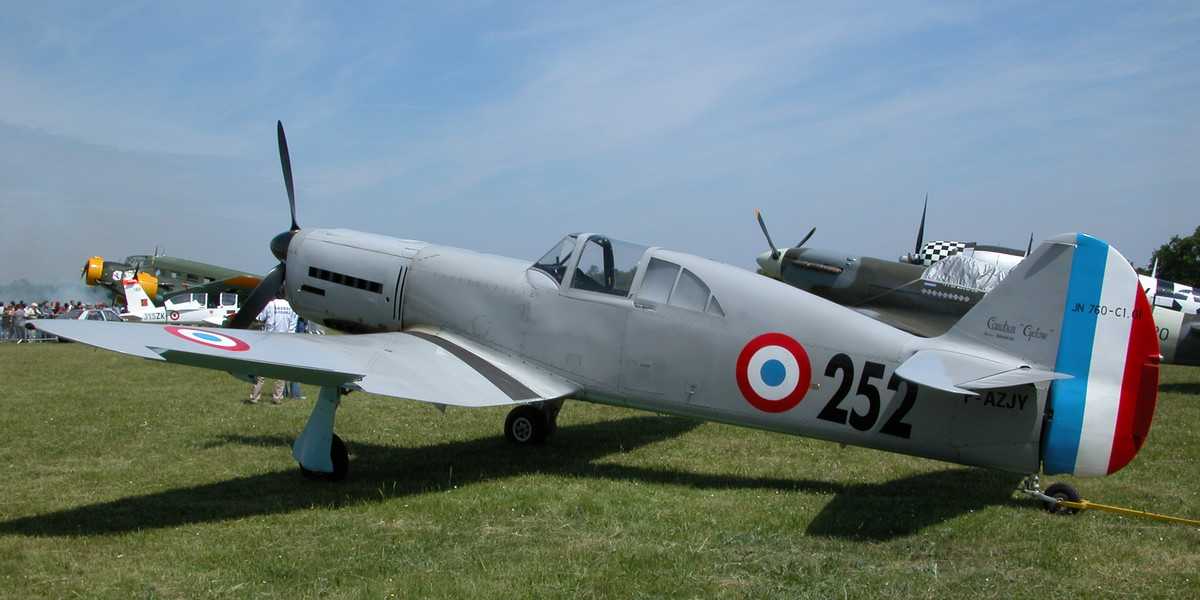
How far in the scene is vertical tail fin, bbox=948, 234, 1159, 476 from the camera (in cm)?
524

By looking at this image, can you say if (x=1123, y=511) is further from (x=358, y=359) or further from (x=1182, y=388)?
(x=1182, y=388)

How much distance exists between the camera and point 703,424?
31.4 ft

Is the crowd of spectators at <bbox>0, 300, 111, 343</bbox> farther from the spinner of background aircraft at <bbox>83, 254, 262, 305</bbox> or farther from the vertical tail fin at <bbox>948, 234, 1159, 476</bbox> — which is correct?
the vertical tail fin at <bbox>948, 234, 1159, 476</bbox>

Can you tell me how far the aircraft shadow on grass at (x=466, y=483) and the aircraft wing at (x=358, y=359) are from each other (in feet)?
2.58

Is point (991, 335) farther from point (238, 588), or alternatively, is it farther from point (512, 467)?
point (238, 588)

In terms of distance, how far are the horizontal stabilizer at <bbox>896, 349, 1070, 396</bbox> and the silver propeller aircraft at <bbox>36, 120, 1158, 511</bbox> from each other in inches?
0.8

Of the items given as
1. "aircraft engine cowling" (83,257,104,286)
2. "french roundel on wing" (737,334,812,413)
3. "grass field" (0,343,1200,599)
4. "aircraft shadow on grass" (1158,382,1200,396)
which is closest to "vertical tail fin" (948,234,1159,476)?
"grass field" (0,343,1200,599)

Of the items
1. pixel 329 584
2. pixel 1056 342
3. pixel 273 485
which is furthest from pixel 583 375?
pixel 1056 342

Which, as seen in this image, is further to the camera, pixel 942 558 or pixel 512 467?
pixel 512 467

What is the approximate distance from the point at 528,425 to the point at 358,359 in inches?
92.4

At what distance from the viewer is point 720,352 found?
20.6 ft

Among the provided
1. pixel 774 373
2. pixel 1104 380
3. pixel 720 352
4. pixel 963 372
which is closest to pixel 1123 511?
pixel 1104 380

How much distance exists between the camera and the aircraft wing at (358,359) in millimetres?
5191

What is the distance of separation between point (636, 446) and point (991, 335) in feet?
12.3
